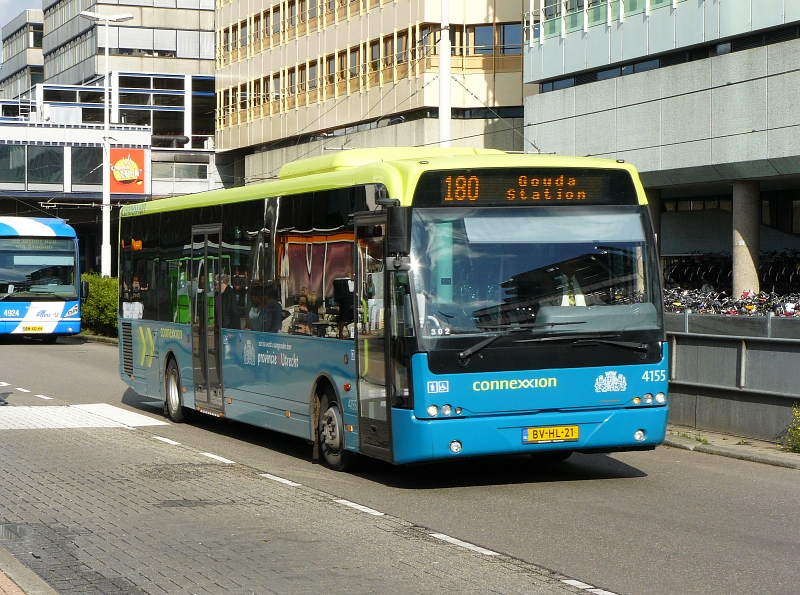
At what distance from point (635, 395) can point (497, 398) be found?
128cm

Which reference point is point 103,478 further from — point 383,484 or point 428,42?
point 428,42

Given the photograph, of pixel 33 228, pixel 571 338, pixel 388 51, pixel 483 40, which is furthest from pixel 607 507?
pixel 388 51

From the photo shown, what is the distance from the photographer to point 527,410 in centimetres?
1098

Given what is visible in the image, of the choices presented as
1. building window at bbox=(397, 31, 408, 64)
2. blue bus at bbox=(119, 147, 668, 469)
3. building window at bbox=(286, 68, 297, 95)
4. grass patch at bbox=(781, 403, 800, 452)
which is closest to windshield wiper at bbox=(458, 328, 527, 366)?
blue bus at bbox=(119, 147, 668, 469)

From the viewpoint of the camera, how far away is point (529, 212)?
36.6ft

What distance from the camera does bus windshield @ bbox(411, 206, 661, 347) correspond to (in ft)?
35.2

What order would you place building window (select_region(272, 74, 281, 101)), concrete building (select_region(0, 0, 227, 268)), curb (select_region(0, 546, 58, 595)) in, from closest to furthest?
curb (select_region(0, 546, 58, 595)) → building window (select_region(272, 74, 281, 101)) → concrete building (select_region(0, 0, 227, 268))

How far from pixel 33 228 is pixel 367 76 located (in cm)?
1672

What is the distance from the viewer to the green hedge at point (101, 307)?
40.7 m

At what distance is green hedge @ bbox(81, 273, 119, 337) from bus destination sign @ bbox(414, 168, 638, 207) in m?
30.5

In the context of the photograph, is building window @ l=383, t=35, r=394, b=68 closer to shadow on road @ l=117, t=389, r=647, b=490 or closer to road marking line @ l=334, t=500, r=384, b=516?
shadow on road @ l=117, t=389, r=647, b=490

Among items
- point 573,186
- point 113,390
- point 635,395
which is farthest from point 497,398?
point 113,390

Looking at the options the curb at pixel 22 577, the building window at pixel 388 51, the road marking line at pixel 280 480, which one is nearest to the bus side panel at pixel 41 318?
the building window at pixel 388 51

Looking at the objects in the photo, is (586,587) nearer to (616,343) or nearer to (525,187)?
(616,343)
